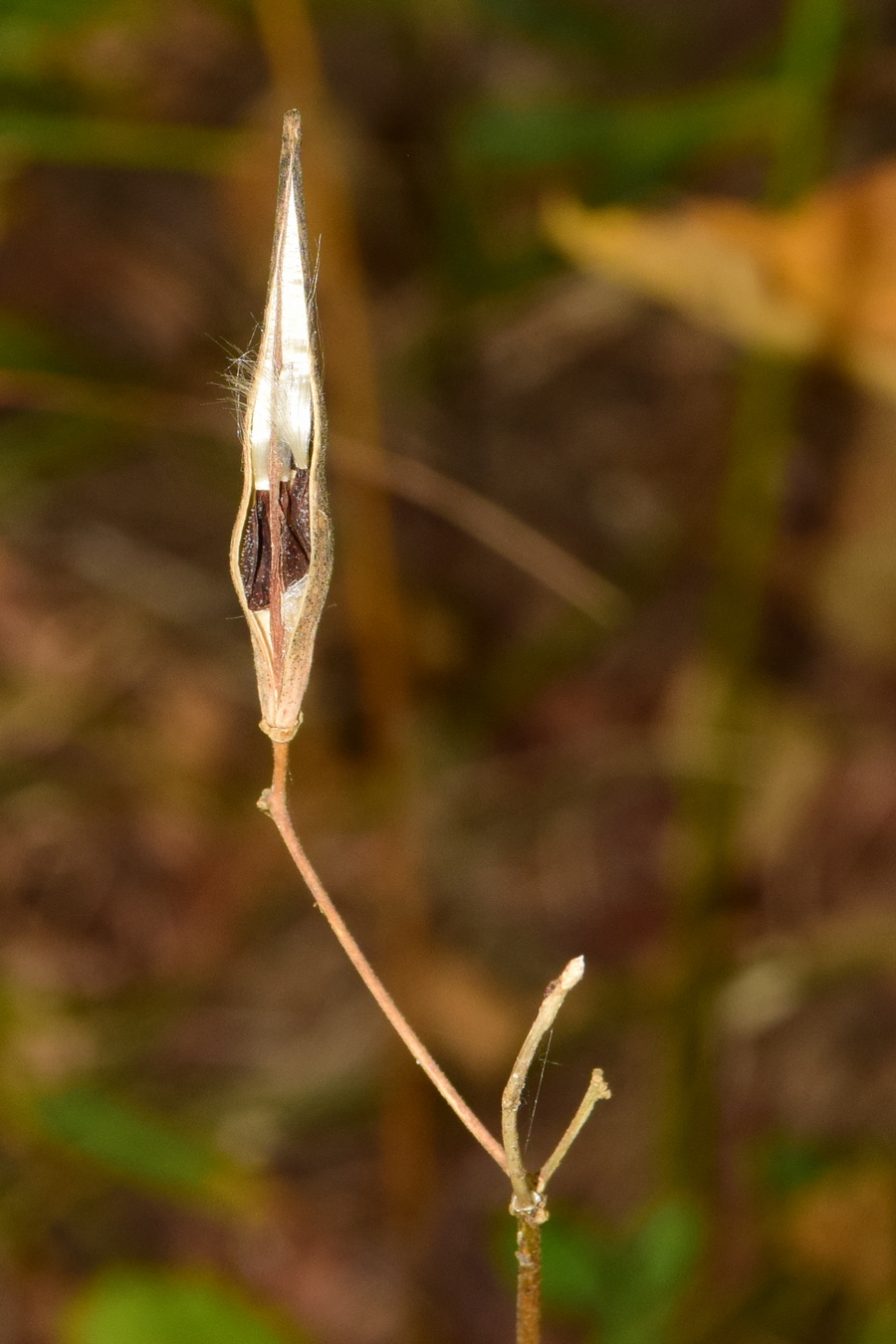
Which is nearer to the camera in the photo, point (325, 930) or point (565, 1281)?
point (565, 1281)

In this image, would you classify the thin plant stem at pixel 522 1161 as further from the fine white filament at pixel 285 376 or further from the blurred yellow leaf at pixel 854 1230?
the blurred yellow leaf at pixel 854 1230

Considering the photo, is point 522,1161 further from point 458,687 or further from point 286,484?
point 458,687

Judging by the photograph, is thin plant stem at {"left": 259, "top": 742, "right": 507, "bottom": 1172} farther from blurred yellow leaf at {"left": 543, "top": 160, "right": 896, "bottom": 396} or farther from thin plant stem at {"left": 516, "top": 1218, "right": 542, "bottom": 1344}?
blurred yellow leaf at {"left": 543, "top": 160, "right": 896, "bottom": 396}

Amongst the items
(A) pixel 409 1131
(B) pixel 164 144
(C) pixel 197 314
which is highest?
(C) pixel 197 314

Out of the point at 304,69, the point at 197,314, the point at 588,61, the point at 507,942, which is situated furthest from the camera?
the point at 588,61

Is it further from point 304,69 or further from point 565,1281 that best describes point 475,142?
point 565,1281

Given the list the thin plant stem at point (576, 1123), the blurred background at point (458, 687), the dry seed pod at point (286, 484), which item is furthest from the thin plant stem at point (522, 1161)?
the blurred background at point (458, 687)

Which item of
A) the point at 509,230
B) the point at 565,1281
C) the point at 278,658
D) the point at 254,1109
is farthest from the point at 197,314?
the point at 278,658
